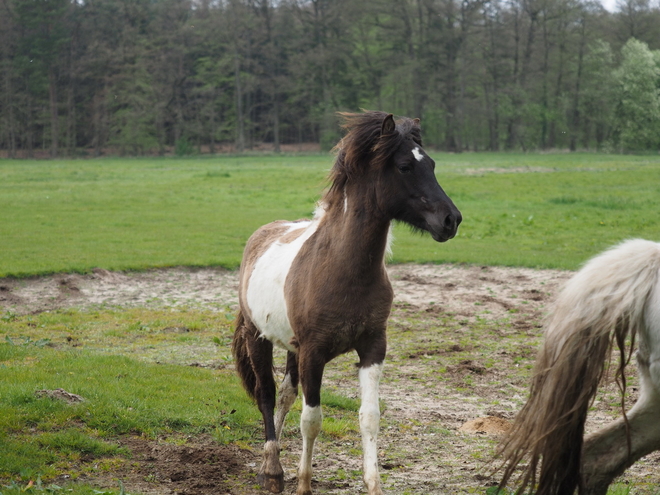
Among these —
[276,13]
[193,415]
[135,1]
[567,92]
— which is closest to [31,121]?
[135,1]

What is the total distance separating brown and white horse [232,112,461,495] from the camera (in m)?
4.46

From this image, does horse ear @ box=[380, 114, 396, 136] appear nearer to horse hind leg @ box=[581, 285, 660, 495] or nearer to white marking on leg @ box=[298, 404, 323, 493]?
white marking on leg @ box=[298, 404, 323, 493]

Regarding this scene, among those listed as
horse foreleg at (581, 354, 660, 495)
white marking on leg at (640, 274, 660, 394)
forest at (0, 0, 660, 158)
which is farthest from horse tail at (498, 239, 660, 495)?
forest at (0, 0, 660, 158)

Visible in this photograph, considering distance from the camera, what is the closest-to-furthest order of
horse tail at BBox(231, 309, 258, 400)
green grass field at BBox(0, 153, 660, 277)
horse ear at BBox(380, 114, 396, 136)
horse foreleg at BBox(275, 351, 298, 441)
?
horse ear at BBox(380, 114, 396, 136) → horse foreleg at BBox(275, 351, 298, 441) → horse tail at BBox(231, 309, 258, 400) → green grass field at BBox(0, 153, 660, 277)

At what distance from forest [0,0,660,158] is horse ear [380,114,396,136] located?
177 feet

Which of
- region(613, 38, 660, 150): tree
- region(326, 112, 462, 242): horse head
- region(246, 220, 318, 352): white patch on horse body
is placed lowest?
region(246, 220, 318, 352): white patch on horse body

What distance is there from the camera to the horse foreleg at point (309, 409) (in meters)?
4.54

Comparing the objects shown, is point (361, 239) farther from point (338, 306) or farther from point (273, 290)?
point (273, 290)

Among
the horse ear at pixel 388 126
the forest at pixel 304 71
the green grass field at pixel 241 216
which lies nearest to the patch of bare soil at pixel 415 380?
the green grass field at pixel 241 216

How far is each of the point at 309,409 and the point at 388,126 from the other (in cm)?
189

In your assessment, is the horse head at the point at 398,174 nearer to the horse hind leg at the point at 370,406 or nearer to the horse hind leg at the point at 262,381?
the horse hind leg at the point at 370,406

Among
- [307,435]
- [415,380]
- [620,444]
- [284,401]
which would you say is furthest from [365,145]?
[415,380]

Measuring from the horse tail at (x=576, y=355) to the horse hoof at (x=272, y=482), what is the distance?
6.23ft

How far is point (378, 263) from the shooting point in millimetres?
4609
